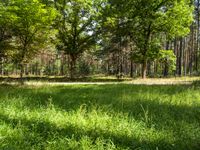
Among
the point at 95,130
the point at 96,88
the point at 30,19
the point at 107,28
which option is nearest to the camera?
the point at 95,130

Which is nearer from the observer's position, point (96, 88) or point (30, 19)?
point (96, 88)

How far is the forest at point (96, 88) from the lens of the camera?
19.5ft

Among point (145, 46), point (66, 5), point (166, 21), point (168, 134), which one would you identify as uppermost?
point (66, 5)

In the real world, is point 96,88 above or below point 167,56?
below

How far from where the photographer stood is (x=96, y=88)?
16.7 metres

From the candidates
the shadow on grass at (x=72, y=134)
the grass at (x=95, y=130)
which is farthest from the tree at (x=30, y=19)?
the shadow on grass at (x=72, y=134)

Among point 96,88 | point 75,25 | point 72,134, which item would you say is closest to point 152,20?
point 75,25

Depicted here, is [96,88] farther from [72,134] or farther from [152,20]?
[152,20]

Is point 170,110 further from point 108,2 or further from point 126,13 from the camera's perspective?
point 108,2

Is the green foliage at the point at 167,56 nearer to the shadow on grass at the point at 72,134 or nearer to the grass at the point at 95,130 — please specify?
the grass at the point at 95,130

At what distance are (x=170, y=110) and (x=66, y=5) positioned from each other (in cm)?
3110

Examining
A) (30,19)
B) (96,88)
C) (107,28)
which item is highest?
(107,28)

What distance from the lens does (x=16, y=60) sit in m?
34.6

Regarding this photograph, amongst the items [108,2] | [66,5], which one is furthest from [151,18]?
[66,5]
